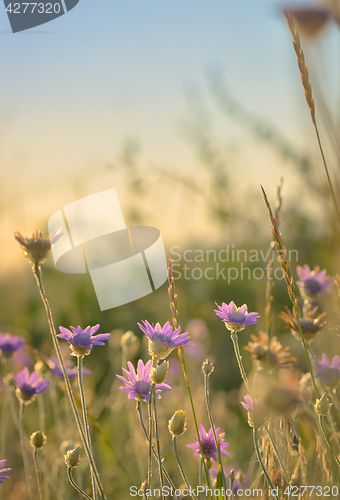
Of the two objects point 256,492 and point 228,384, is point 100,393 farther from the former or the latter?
point 256,492

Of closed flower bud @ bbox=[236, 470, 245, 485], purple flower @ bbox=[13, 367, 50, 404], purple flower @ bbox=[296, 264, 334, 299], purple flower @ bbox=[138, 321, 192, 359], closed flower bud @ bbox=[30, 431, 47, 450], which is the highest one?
purple flower @ bbox=[138, 321, 192, 359]

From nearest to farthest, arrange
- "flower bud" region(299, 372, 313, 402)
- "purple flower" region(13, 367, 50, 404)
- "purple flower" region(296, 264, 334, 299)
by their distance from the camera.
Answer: "flower bud" region(299, 372, 313, 402) → "purple flower" region(13, 367, 50, 404) → "purple flower" region(296, 264, 334, 299)

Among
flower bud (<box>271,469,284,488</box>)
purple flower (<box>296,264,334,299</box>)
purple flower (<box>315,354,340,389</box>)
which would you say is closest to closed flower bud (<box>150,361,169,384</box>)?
flower bud (<box>271,469,284,488</box>)

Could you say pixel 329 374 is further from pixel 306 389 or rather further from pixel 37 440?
pixel 37 440

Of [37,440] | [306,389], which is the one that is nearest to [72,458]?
[37,440]

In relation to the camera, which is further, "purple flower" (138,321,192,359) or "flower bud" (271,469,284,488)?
"flower bud" (271,469,284,488)

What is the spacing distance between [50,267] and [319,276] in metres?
2.57

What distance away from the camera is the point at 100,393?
2.23m

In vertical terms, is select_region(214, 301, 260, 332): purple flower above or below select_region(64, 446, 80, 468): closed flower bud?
above

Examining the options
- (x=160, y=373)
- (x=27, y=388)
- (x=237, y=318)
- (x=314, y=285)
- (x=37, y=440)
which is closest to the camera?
(x=160, y=373)

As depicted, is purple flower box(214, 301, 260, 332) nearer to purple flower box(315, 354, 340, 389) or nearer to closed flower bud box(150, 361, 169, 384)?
closed flower bud box(150, 361, 169, 384)

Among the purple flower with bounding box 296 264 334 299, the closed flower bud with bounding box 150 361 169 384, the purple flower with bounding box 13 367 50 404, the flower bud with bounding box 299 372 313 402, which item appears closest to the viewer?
the closed flower bud with bounding box 150 361 169 384

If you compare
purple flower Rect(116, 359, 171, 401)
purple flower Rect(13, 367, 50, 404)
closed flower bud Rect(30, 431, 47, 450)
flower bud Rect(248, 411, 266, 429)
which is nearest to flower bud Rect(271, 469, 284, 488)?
flower bud Rect(248, 411, 266, 429)

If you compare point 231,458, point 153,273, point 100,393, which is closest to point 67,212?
point 153,273
